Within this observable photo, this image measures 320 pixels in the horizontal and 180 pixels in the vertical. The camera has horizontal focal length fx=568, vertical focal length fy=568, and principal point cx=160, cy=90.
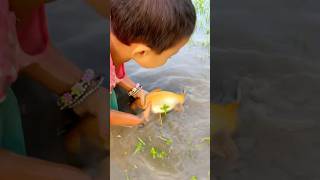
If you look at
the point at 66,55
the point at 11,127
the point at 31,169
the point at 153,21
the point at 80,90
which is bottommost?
the point at 31,169

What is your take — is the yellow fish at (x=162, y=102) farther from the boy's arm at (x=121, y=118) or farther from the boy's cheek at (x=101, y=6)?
the boy's cheek at (x=101, y=6)

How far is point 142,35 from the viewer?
1871 millimetres

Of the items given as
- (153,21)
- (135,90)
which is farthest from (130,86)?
(153,21)

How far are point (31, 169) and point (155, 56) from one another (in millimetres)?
546

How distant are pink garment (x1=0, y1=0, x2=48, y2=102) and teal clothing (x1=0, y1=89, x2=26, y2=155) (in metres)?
0.03

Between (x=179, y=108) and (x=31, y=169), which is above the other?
(x=179, y=108)

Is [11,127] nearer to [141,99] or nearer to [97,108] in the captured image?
[97,108]

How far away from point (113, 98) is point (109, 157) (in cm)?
20

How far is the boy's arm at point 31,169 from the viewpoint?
5.90 feet

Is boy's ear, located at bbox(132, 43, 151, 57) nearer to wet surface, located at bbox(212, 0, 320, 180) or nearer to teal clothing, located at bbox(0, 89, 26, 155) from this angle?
wet surface, located at bbox(212, 0, 320, 180)

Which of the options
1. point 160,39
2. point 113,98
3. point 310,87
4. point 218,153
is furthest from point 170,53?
point 310,87

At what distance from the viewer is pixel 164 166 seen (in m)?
1.91

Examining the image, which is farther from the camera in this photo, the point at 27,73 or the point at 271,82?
the point at 271,82

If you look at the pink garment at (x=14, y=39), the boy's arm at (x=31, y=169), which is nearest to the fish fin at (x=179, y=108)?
the boy's arm at (x=31, y=169)
